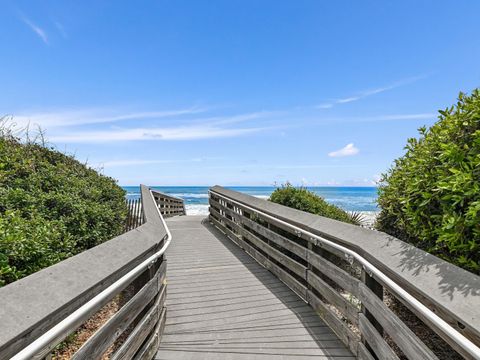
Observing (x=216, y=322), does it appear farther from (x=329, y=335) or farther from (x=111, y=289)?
(x=111, y=289)

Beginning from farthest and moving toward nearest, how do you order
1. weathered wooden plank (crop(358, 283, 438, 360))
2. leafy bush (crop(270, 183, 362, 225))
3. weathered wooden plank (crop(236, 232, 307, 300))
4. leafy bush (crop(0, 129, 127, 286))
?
leafy bush (crop(270, 183, 362, 225))
weathered wooden plank (crop(236, 232, 307, 300))
leafy bush (crop(0, 129, 127, 286))
weathered wooden plank (crop(358, 283, 438, 360))

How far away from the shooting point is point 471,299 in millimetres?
1642

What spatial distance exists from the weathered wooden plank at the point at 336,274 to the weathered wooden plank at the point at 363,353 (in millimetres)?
433

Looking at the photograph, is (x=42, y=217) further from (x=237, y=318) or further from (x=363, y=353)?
(x=363, y=353)

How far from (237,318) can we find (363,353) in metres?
1.42

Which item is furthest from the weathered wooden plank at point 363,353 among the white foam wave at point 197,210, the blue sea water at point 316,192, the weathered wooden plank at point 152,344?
the white foam wave at point 197,210

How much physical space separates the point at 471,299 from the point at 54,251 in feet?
10.7

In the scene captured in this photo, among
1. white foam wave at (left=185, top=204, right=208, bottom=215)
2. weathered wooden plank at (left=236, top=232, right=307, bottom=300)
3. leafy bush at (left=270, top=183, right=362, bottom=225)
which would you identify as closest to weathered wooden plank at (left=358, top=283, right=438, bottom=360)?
weathered wooden plank at (left=236, top=232, right=307, bottom=300)

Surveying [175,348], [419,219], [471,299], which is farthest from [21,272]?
[419,219]

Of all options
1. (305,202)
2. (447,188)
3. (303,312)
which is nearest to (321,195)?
(305,202)

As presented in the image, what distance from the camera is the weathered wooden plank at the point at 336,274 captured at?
2.85 m

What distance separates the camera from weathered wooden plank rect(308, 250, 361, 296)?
9.36 ft

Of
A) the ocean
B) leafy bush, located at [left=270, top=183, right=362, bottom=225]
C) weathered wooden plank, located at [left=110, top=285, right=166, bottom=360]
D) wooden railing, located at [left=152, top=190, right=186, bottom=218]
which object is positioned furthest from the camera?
the ocean

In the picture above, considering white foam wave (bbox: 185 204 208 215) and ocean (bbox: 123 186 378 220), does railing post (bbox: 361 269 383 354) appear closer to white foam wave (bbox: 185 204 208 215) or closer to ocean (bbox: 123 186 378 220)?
ocean (bbox: 123 186 378 220)
